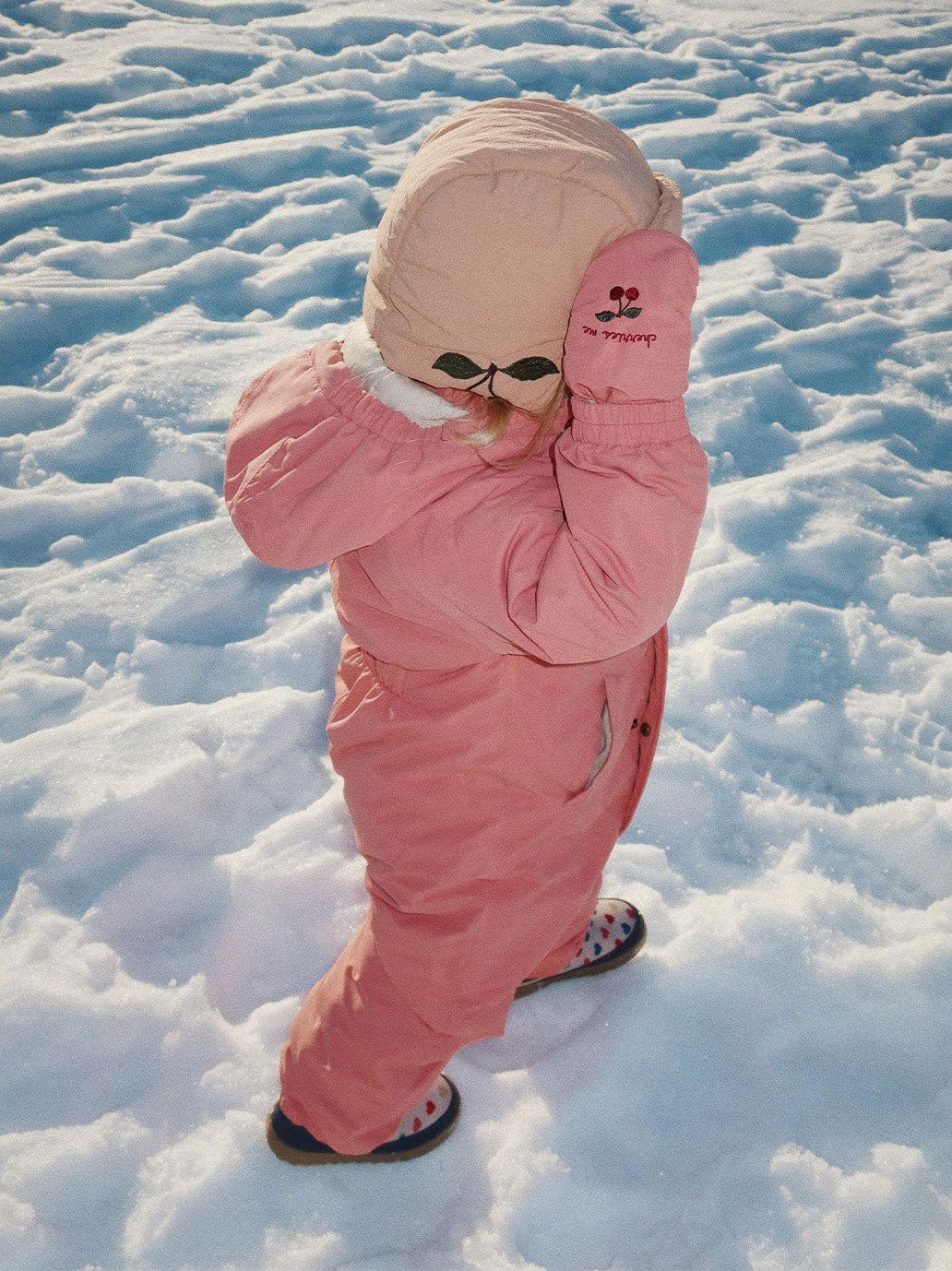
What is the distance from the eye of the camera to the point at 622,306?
83 cm

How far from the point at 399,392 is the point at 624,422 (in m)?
0.24

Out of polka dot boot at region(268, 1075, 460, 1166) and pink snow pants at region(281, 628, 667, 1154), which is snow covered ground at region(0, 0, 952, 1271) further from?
pink snow pants at region(281, 628, 667, 1154)

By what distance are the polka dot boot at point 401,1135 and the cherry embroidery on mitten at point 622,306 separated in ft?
3.46

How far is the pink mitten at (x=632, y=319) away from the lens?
2.72ft

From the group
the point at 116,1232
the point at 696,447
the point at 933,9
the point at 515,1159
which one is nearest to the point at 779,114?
the point at 933,9

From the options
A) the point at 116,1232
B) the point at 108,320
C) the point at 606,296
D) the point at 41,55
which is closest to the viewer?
the point at 606,296

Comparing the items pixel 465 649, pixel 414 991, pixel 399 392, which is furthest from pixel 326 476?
pixel 414 991

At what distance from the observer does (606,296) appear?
83cm

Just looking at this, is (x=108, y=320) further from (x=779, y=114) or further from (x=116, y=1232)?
(x=779, y=114)

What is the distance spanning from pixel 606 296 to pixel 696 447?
0.19 m

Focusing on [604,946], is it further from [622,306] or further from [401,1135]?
[622,306]

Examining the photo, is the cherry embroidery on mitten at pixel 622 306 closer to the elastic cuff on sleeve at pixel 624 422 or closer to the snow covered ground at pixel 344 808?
the elastic cuff on sleeve at pixel 624 422

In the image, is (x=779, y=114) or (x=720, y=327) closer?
(x=720, y=327)

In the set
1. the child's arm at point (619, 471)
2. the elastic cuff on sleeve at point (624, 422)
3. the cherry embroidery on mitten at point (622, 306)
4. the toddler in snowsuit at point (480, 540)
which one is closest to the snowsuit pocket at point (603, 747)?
the toddler in snowsuit at point (480, 540)
